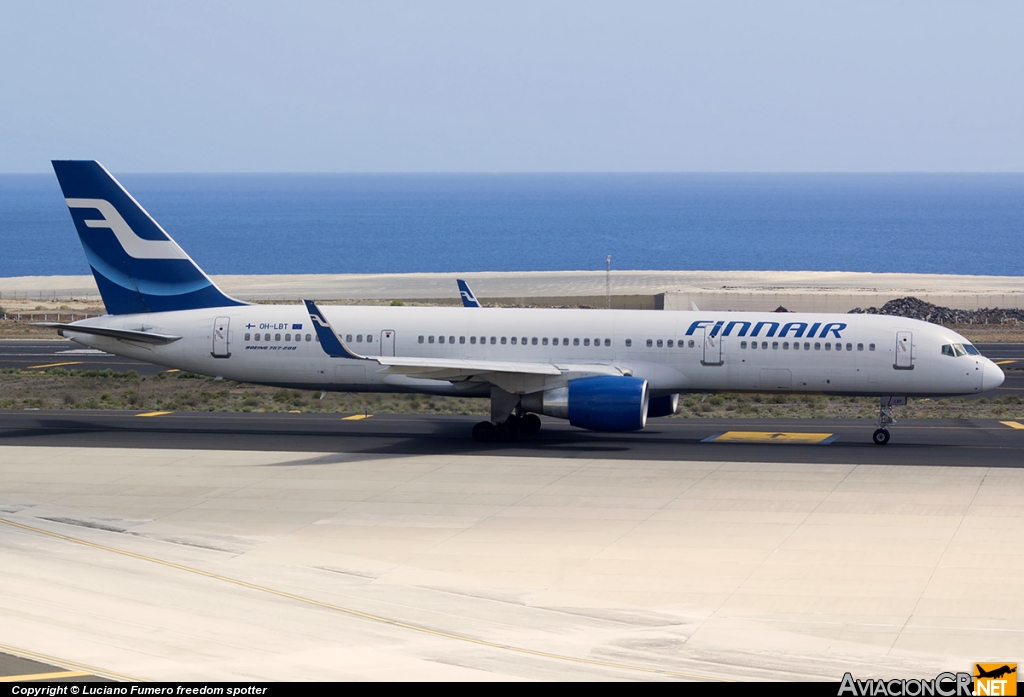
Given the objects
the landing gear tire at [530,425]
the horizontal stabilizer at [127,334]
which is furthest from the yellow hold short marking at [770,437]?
the horizontal stabilizer at [127,334]

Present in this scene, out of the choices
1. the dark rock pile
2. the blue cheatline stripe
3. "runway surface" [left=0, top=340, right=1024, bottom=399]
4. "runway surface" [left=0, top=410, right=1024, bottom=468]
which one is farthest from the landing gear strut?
the dark rock pile

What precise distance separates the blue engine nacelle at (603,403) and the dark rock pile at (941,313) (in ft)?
160

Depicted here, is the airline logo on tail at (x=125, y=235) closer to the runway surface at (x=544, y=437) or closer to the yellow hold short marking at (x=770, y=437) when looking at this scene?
the runway surface at (x=544, y=437)

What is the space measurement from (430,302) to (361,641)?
73.5 metres

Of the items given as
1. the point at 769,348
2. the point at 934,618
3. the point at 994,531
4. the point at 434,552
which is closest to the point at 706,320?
the point at 769,348

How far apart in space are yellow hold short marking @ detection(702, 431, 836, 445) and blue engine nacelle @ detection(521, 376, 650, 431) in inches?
151

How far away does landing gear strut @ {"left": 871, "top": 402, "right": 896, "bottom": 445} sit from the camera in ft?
115

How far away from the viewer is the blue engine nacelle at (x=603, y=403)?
108ft

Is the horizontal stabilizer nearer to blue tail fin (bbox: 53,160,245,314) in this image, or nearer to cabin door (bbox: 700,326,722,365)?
blue tail fin (bbox: 53,160,245,314)

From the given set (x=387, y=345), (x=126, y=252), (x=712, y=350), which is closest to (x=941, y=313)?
(x=712, y=350)

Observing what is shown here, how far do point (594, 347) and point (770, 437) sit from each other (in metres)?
6.25

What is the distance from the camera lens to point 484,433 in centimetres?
3562

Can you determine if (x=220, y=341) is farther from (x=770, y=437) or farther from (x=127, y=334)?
(x=770, y=437)

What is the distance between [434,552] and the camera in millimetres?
22734
